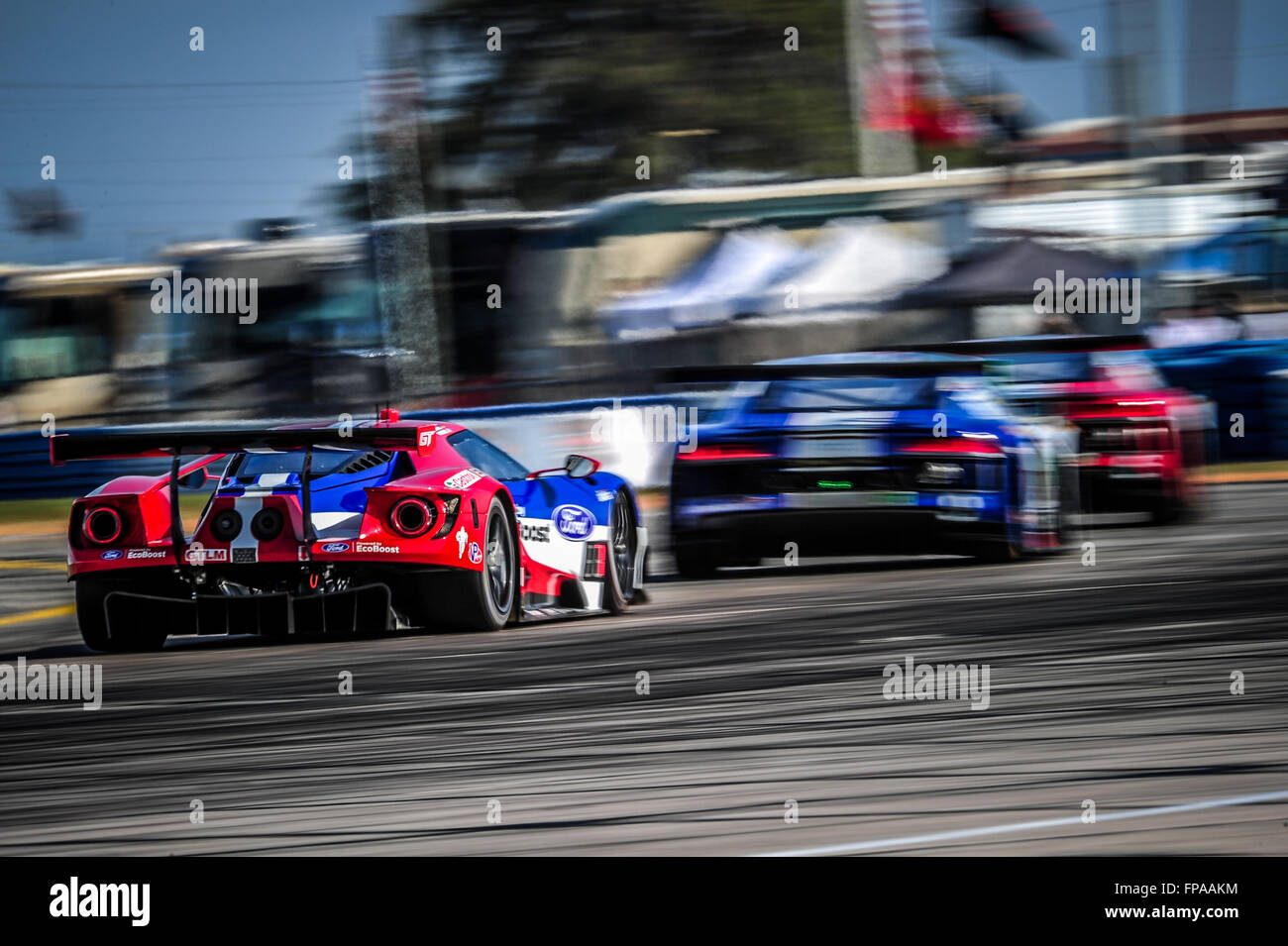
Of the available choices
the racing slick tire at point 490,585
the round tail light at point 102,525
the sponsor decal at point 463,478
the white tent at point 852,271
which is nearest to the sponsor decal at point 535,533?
the racing slick tire at point 490,585

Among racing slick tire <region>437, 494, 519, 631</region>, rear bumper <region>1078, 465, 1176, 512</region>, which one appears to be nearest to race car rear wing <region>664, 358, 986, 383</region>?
racing slick tire <region>437, 494, 519, 631</region>

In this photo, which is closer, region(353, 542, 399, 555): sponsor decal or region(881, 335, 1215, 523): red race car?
region(353, 542, 399, 555): sponsor decal

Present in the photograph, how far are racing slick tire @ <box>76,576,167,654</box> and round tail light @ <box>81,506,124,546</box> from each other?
183mm

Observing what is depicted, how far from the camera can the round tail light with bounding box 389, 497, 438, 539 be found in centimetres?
753

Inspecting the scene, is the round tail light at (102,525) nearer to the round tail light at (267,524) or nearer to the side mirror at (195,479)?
the side mirror at (195,479)

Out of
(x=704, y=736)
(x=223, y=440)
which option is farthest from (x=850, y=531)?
(x=704, y=736)

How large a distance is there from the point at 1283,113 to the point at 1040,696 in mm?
44996

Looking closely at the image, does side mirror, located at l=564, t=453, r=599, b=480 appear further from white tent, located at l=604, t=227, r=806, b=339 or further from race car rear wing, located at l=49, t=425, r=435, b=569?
white tent, located at l=604, t=227, r=806, b=339

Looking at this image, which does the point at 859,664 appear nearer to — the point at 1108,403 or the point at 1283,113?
the point at 1108,403

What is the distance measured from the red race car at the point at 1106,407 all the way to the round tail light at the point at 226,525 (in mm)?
5842

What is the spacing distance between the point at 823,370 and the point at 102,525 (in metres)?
3.92

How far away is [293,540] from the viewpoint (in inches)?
295

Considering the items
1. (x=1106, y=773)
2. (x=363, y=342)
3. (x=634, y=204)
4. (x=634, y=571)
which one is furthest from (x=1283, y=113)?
(x=1106, y=773)
